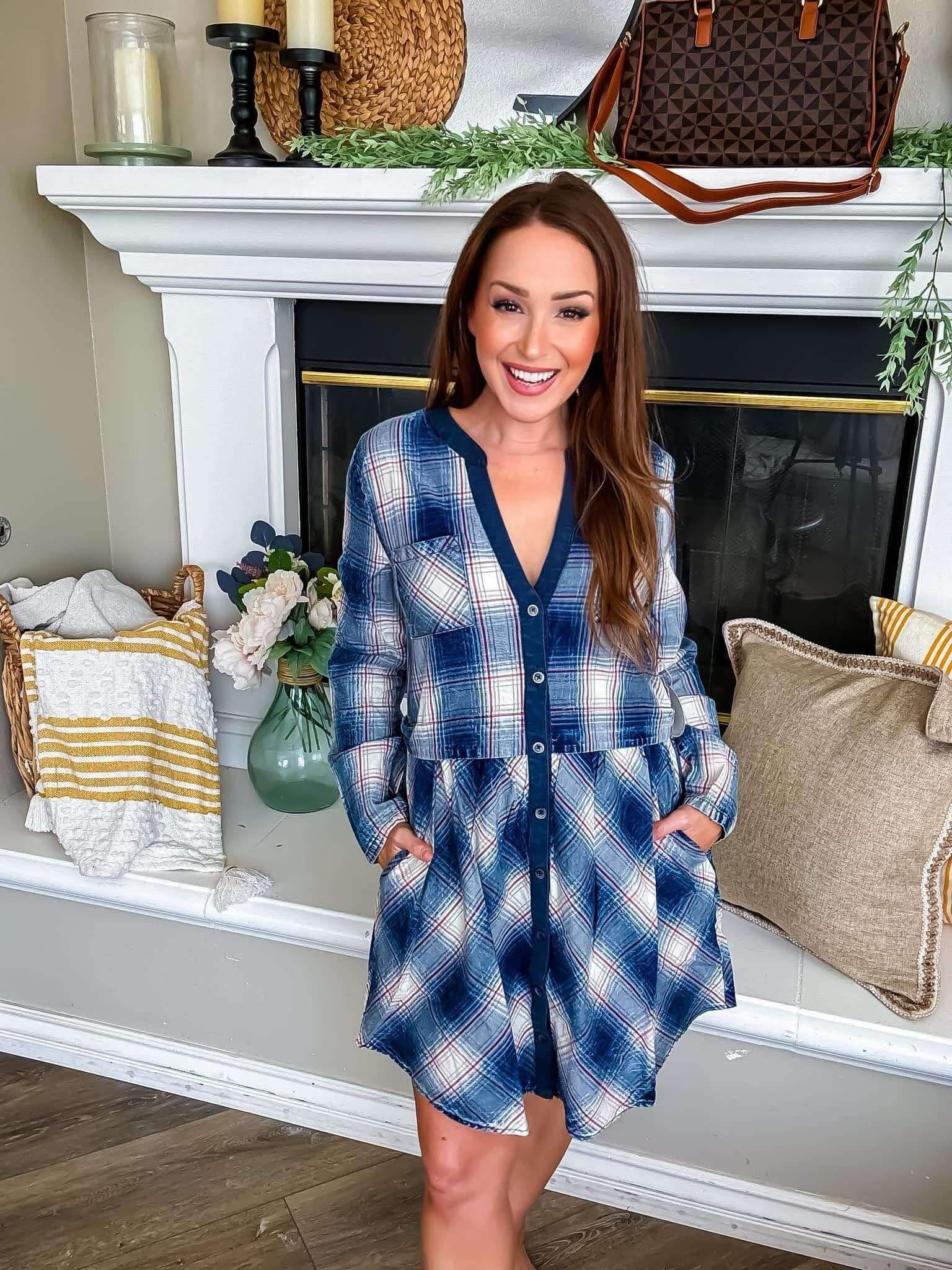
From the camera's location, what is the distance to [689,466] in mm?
1883

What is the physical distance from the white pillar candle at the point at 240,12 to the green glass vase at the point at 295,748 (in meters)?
1.01

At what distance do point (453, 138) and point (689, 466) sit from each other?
Result: 2.14 feet

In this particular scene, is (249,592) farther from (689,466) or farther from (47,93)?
(47,93)

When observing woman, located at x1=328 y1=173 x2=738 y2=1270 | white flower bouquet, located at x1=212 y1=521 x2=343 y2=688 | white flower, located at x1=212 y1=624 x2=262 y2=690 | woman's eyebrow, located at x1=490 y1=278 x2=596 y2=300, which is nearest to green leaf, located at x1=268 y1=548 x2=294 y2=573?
white flower bouquet, located at x1=212 y1=521 x2=343 y2=688

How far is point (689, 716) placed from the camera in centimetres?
127

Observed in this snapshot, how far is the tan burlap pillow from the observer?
1.46 meters

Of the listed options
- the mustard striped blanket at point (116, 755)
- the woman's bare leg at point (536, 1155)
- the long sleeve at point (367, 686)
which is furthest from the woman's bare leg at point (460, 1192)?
the mustard striped blanket at point (116, 755)

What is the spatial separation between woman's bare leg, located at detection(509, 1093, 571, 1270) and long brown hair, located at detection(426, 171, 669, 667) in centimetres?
61

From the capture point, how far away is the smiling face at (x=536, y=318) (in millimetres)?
1093

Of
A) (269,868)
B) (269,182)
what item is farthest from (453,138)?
(269,868)

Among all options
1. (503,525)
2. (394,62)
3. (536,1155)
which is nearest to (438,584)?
(503,525)

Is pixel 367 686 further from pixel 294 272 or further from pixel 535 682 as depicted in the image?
pixel 294 272

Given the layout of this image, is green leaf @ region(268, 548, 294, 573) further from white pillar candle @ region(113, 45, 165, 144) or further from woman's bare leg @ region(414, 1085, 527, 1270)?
woman's bare leg @ region(414, 1085, 527, 1270)

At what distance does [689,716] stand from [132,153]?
50.5 inches
